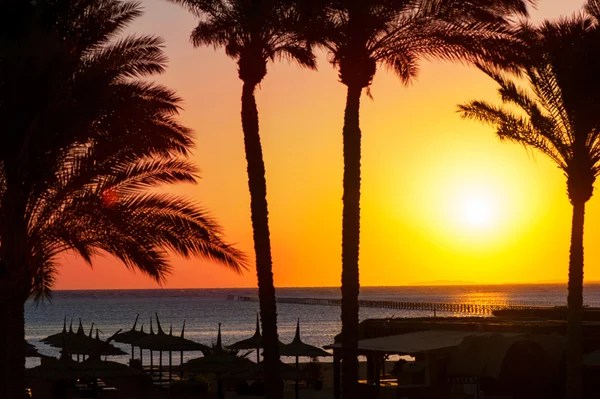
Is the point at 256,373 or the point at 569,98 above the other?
the point at 569,98

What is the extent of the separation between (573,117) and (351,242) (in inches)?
320

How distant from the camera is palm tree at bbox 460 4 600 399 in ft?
82.3

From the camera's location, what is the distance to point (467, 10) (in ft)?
68.3

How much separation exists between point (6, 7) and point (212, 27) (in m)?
4.46

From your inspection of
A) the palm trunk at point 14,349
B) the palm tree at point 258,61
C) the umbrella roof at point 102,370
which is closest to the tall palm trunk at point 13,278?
the palm trunk at point 14,349

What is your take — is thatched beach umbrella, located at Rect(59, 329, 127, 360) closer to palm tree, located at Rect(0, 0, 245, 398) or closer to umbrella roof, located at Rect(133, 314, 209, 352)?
umbrella roof, located at Rect(133, 314, 209, 352)

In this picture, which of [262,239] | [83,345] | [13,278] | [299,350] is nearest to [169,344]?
[83,345]

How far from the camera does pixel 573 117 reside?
2561cm

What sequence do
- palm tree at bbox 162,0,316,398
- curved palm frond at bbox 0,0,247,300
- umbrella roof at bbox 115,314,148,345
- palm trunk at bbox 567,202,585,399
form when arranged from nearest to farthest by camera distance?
curved palm frond at bbox 0,0,247,300 < palm tree at bbox 162,0,316,398 < palm trunk at bbox 567,202,585,399 < umbrella roof at bbox 115,314,148,345

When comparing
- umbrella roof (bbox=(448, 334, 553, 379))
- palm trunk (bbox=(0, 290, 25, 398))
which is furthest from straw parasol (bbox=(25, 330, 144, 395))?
palm trunk (bbox=(0, 290, 25, 398))

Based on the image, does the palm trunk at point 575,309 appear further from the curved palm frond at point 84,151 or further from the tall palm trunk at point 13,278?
the tall palm trunk at point 13,278

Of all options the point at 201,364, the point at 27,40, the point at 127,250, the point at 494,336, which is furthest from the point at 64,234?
the point at 201,364

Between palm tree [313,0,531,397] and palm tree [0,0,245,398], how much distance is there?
2.74 meters

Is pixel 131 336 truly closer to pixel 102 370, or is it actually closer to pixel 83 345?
pixel 83 345
